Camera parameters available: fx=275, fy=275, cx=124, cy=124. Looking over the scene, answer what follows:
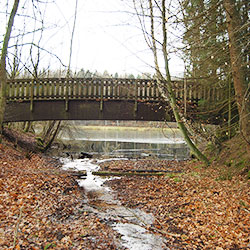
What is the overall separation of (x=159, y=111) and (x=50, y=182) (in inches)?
320

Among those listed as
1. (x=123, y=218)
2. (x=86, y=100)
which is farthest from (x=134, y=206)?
(x=86, y=100)

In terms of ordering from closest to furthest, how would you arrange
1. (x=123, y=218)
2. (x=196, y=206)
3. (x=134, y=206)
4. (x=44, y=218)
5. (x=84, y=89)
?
(x=44, y=218) → (x=123, y=218) → (x=196, y=206) → (x=134, y=206) → (x=84, y=89)

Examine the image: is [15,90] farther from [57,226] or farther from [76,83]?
[57,226]

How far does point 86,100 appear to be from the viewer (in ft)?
51.4

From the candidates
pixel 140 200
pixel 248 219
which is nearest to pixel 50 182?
pixel 140 200

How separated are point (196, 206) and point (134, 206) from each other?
72.9 inches

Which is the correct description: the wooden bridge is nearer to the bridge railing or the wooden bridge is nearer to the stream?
the bridge railing

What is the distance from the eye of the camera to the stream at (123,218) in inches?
227

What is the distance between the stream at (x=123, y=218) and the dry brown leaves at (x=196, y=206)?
→ 0.87 feet

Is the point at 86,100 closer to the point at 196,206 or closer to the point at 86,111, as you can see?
the point at 86,111

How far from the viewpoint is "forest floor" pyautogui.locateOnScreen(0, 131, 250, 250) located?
5387mm

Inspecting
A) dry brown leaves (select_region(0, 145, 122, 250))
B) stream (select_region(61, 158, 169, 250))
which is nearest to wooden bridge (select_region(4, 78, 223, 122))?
stream (select_region(61, 158, 169, 250))

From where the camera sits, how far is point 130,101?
1550 centimetres

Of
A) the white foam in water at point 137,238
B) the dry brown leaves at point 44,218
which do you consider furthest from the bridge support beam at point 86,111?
the white foam in water at point 137,238
